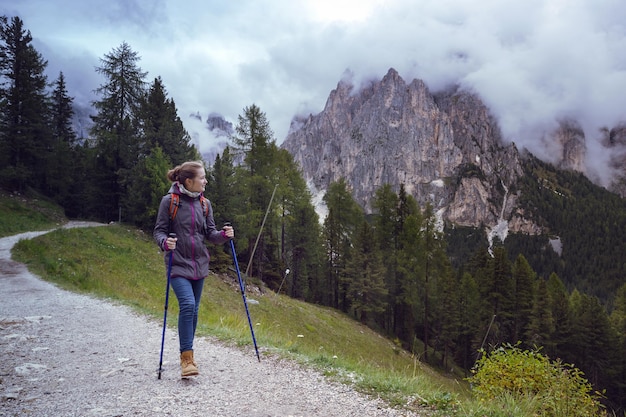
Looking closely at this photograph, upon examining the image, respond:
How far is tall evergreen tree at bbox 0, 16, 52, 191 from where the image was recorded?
28.8 m

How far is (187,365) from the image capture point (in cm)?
449

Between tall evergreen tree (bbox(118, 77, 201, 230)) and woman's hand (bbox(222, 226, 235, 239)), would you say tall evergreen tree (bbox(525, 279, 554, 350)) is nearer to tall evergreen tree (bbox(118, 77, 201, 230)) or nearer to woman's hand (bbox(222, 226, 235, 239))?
tall evergreen tree (bbox(118, 77, 201, 230))

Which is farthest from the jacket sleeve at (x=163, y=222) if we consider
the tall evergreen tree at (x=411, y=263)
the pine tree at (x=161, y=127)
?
the tall evergreen tree at (x=411, y=263)

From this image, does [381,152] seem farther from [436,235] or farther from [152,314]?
[152,314]

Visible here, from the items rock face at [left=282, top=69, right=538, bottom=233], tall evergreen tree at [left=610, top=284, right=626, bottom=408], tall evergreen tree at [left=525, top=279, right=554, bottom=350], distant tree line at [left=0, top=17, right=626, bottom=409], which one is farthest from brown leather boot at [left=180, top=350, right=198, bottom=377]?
rock face at [left=282, top=69, right=538, bottom=233]

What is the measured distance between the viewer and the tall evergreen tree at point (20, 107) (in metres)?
28.8

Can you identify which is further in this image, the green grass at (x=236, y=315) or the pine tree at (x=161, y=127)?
the pine tree at (x=161, y=127)

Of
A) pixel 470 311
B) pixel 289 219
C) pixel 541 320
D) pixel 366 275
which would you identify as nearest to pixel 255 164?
pixel 289 219

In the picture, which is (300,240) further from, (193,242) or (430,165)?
(430,165)

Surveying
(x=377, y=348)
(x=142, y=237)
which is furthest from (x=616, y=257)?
(x=142, y=237)

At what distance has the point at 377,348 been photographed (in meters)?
24.7

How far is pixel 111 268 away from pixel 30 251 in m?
3.86

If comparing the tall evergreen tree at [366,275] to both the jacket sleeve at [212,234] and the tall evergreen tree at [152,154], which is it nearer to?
the tall evergreen tree at [152,154]

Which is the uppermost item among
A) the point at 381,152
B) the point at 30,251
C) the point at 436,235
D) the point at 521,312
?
the point at 381,152
